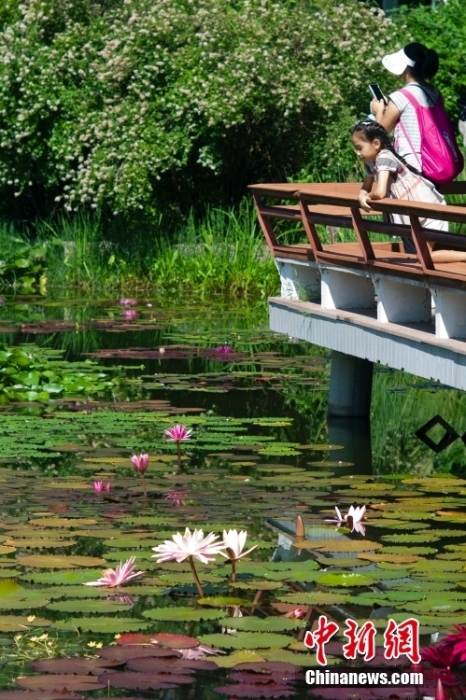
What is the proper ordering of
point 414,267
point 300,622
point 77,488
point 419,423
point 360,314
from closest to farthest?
1. point 300,622
2. point 77,488
3. point 414,267
4. point 360,314
5. point 419,423

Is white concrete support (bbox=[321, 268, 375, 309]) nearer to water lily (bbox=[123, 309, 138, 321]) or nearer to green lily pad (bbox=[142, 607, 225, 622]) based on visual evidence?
green lily pad (bbox=[142, 607, 225, 622])

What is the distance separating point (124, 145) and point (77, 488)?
1240cm

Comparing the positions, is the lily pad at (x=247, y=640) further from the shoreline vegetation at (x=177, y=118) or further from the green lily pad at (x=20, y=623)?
the shoreline vegetation at (x=177, y=118)

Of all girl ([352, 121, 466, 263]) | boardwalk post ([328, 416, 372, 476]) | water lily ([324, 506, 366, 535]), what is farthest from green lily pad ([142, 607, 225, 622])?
girl ([352, 121, 466, 263])

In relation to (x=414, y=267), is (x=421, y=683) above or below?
below

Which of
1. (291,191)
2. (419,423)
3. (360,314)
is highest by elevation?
(291,191)

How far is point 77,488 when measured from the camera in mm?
7516

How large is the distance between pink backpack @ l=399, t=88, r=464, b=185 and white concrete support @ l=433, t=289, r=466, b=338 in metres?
1.64

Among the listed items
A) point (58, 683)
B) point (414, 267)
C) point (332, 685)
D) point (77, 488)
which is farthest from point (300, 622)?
point (414, 267)

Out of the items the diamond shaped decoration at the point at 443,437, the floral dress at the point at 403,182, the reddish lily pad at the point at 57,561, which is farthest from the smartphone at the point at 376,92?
the reddish lily pad at the point at 57,561

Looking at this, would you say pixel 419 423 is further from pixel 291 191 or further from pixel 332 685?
pixel 332 685

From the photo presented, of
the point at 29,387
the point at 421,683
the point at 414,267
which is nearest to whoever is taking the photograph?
the point at 421,683

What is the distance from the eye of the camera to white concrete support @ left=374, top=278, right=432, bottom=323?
873 centimetres

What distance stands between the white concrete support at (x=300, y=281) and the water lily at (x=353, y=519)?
12.4 ft
